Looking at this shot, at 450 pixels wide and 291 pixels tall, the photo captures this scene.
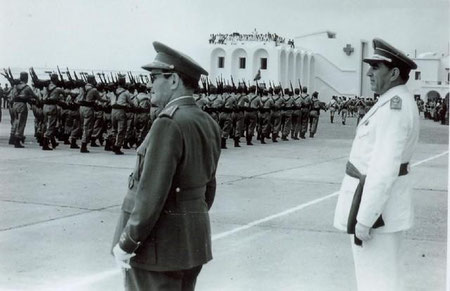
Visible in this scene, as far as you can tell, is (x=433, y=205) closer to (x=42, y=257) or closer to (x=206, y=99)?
(x=42, y=257)

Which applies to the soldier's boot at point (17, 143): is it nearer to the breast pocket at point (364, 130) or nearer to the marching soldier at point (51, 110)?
the marching soldier at point (51, 110)

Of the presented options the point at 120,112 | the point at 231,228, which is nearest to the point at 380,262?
the point at 231,228

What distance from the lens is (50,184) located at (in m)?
10.1

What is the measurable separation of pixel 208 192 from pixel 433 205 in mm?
6504

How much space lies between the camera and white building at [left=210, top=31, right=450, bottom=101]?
6881 cm

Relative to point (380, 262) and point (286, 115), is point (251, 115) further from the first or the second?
point (380, 262)

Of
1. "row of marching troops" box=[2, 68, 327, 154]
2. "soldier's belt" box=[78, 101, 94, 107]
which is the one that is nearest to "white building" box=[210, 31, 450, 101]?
"row of marching troops" box=[2, 68, 327, 154]

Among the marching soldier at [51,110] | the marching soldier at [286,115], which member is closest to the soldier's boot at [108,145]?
the marching soldier at [51,110]

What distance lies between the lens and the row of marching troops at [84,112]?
15242mm

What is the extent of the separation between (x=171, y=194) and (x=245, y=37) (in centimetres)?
6963

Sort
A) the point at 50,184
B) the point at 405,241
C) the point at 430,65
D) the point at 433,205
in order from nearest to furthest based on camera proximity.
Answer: the point at 405,241, the point at 433,205, the point at 50,184, the point at 430,65

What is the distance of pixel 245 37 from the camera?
71938 mm

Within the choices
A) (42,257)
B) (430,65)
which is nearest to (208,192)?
(42,257)

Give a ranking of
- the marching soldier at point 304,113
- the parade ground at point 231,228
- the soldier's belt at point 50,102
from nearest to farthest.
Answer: the parade ground at point 231,228
the soldier's belt at point 50,102
the marching soldier at point 304,113
